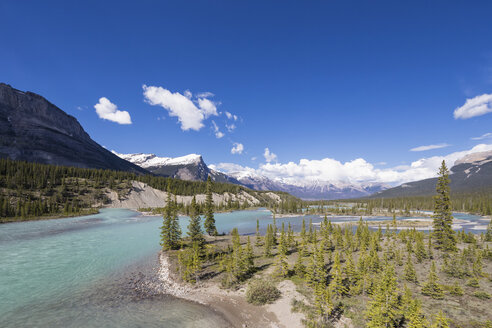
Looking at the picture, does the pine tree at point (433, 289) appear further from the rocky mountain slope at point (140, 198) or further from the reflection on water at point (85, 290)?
the rocky mountain slope at point (140, 198)

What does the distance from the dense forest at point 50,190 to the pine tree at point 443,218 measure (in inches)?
3066

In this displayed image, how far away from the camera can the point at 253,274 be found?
33781 mm

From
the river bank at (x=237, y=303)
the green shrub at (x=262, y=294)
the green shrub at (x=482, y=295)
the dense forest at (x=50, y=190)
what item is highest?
the dense forest at (x=50, y=190)

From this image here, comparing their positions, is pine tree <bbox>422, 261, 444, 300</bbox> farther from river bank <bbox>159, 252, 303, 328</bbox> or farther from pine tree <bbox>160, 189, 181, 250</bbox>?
pine tree <bbox>160, 189, 181, 250</bbox>

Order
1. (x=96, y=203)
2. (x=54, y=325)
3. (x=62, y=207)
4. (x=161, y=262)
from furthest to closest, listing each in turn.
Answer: (x=96, y=203) → (x=62, y=207) → (x=161, y=262) → (x=54, y=325)

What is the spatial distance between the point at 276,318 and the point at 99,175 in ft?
614

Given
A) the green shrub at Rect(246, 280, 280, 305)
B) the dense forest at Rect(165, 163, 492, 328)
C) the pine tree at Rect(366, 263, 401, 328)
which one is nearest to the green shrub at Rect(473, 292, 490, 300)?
the dense forest at Rect(165, 163, 492, 328)

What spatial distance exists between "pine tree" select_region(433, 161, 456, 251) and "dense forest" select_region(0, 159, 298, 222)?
7787 centimetres

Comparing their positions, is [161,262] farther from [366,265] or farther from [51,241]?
[51,241]

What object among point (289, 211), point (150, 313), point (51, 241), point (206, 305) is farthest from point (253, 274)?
point (289, 211)

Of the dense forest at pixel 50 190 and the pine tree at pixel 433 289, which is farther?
the dense forest at pixel 50 190

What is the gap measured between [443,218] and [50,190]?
6869 inches

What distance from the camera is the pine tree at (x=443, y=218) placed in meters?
39.7

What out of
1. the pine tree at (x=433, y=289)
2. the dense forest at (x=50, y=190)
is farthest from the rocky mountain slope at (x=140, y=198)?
the pine tree at (x=433, y=289)
